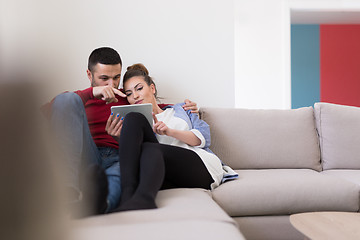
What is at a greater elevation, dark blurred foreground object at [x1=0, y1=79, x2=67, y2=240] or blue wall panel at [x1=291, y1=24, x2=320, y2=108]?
blue wall panel at [x1=291, y1=24, x2=320, y2=108]

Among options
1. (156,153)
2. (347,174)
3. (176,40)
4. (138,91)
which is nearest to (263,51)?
(176,40)

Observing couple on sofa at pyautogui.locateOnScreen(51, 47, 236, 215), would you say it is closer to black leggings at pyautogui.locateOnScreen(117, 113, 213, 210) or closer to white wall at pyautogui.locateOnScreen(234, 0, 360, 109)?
Answer: black leggings at pyautogui.locateOnScreen(117, 113, 213, 210)

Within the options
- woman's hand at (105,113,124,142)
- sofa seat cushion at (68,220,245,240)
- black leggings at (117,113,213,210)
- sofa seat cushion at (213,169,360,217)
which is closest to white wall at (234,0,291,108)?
sofa seat cushion at (213,169,360,217)

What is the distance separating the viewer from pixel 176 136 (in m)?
1.79

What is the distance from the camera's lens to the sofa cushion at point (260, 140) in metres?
2.35

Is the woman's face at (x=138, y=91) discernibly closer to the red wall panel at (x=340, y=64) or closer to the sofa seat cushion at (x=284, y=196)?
the sofa seat cushion at (x=284, y=196)

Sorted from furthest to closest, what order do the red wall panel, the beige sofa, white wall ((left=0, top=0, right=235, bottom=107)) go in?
the red wall panel, white wall ((left=0, top=0, right=235, bottom=107)), the beige sofa

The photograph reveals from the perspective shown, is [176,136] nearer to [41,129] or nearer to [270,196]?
[270,196]

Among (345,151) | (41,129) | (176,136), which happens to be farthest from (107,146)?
(41,129)

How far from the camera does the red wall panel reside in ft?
21.0

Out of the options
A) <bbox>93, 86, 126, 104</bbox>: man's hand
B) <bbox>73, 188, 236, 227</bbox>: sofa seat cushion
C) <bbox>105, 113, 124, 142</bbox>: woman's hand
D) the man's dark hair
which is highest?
the man's dark hair

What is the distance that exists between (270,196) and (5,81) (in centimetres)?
175

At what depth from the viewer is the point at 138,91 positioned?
6.70ft

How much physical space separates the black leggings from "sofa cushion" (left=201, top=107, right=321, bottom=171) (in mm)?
649
